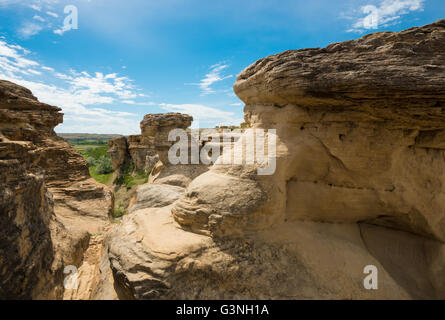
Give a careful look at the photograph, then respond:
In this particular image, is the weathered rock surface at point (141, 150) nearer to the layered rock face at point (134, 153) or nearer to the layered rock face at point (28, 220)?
the layered rock face at point (134, 153)

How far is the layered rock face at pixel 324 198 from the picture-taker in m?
3.04

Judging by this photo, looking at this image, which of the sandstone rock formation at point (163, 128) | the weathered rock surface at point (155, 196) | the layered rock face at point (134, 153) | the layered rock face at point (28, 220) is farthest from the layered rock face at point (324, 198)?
the layered rock face at point (134, 153)

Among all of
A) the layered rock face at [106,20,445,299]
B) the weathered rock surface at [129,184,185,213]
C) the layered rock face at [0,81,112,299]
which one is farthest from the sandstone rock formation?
the layered rock face at [106,20,445,299]

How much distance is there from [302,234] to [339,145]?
1784mm

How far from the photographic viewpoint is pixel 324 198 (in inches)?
154

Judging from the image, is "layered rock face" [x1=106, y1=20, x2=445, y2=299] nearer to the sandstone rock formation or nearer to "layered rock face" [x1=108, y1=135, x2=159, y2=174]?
the sandstone rock formation

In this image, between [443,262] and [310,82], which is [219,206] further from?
[443,262]

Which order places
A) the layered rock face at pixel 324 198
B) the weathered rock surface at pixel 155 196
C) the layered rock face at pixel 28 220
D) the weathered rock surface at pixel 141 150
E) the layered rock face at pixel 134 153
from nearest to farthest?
the layered rock face at pixel 28 220, the layered rock face at pixel 324 198, the weathered rock surface at pixel 155 196, the layered rock face at pixel 134 153, the weathered rock surface at pixel 141 150

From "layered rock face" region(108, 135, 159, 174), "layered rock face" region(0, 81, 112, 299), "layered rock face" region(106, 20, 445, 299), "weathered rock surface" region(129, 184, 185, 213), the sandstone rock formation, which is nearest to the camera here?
"layered rock face" region(0, 81, 112, 299)

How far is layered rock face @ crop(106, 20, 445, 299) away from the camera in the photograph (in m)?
3.04

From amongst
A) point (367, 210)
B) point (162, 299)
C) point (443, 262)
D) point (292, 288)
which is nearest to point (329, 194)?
point (367, 210)

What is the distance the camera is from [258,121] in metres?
4.04

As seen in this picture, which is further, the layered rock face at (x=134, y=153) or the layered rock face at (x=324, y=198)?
the layered rock face at (x=134, y=153)
